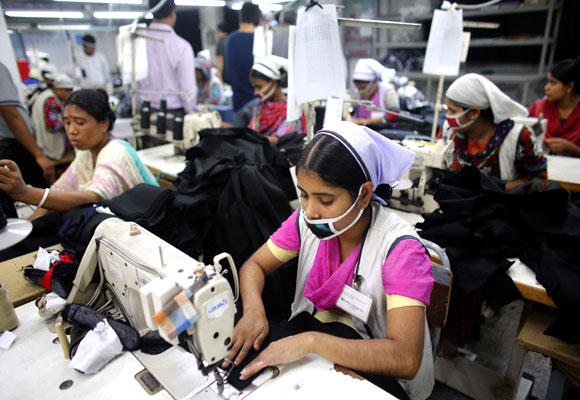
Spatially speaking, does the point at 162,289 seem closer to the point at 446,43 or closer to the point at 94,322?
the point at 94,322

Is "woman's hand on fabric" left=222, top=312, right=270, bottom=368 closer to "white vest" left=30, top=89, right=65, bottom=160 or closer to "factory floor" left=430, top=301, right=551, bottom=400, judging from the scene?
"factory floor" left=430, top=301, right=551, bottom=400

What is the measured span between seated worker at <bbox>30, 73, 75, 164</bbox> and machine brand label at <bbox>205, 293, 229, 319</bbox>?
3320mm

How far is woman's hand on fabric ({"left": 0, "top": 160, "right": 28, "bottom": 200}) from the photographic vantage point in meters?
1.52

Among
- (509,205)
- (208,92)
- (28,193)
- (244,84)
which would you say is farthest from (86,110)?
(208,92)

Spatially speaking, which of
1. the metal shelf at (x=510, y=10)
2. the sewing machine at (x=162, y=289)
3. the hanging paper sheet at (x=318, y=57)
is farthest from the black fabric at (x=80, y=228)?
the metal shelf at (x=510, y=10)

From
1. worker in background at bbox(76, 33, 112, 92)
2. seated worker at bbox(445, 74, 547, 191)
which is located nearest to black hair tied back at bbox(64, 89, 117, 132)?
seated worker at bbox(445, 74, 547, 191)

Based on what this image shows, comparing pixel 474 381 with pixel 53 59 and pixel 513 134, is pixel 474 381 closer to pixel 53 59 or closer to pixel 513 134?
pixel 513 134

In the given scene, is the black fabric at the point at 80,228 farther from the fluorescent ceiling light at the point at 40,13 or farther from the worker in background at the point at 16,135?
the fluorescent ceiling light at the point at 40,13

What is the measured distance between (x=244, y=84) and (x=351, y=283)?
3.39 metres

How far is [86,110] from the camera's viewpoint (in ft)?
6.22

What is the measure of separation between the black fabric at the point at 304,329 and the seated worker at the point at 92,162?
1081 millimetres

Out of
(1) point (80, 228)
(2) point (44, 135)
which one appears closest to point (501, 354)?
(1) point (80, 228)

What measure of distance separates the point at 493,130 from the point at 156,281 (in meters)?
1.98

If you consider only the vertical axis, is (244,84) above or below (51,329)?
above
